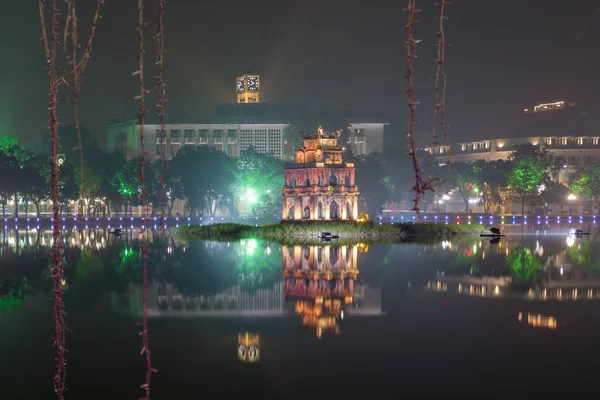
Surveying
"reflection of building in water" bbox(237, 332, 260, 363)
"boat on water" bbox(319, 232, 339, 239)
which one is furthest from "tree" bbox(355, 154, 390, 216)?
"reflection of building in water" bbox(237, 332, 260, 363)

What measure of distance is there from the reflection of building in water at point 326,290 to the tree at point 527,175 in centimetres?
8191

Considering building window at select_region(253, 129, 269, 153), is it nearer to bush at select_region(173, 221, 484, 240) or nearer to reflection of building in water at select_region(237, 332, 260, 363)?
bush at select_region(173, 221, 484, 240)

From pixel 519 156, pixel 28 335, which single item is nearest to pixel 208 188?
pixel 519 156

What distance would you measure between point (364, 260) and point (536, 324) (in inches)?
902

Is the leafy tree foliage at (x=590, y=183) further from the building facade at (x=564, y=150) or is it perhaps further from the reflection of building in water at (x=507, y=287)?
the reflection of building in water at (x=507, y=287)

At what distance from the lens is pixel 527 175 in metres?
127

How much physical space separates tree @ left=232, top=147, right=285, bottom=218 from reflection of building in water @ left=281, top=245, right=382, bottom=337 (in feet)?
218

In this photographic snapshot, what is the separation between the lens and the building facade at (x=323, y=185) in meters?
77.7

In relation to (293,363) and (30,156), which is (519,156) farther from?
(293,363)

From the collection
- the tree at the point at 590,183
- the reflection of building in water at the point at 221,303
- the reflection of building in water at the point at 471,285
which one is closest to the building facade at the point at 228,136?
the tree at the point at 590,183

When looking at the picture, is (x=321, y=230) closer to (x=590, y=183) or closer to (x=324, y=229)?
(x=324, y=229)

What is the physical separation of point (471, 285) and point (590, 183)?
108 m

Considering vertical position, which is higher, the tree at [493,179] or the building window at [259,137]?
the building window at [259,137]

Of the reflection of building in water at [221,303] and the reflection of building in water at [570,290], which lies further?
the reflection of building in water at [570,290]
